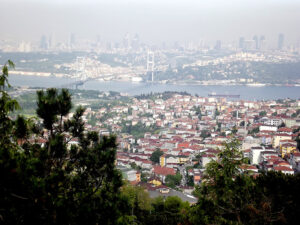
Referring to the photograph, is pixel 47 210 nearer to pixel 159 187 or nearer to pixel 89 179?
pixel 89 179

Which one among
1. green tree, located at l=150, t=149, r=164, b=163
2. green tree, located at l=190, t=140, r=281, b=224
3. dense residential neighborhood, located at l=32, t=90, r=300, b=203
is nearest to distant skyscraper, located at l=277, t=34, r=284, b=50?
dense residential neighborhood, located at l=32, t=90, r=300, b=203

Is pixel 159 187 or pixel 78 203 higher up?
pixel 78 203

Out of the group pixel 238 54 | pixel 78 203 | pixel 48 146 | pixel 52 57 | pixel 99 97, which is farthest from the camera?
pixel 238 54

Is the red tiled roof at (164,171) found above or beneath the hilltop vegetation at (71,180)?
beneath

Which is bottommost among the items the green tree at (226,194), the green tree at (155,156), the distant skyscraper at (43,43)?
the green tree at (155,156)

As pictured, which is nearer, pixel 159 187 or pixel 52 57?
pixel 159 187

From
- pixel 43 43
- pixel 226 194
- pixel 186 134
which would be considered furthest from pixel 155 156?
pixel 43 43

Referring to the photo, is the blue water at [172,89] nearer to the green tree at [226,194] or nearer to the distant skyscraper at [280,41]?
the green tree at [226,194]

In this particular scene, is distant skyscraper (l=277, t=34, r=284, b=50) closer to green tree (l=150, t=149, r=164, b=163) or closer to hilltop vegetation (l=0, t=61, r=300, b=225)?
green tree (l=150, t=149, r=164, b=163)

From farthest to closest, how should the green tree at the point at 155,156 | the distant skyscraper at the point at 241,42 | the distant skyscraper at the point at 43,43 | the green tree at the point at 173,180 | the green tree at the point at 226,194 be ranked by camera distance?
the distant skyscraper at the point at 241,42
the distant skyscraper at the point at 43,43
the green tree at the point at 155,156
the green tree at the point at 173,180
the green tree at the point at 226,194

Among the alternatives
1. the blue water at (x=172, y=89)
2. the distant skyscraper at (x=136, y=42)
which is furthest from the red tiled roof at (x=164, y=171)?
the distant skyscraper at (x=136, y=42)

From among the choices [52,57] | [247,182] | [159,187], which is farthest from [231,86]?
[247,182]
